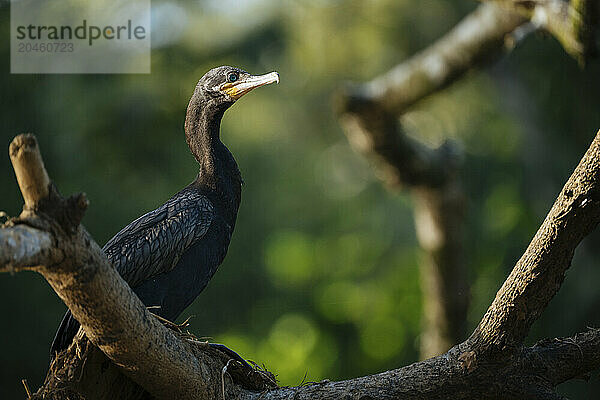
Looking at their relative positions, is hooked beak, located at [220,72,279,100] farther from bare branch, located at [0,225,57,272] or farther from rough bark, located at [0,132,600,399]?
bare branch, located at [0,225,57,272]

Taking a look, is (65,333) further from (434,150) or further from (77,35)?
(77,35)

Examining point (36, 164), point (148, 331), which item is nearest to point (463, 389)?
point (148, 331)

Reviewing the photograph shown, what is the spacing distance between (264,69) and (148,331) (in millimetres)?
10681

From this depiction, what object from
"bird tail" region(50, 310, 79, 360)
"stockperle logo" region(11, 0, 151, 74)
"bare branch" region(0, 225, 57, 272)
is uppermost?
"stockperle logo" region(11, 0, 151, 74)

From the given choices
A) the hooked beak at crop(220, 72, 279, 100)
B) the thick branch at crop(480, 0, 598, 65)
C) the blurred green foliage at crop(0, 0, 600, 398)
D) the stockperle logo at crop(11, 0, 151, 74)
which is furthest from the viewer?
the blurred green foliage at crop(0, 0, 600, 398)

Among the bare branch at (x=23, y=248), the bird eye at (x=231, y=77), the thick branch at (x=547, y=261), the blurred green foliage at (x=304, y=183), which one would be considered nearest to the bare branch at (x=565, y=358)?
the thick branch at (x=547, y=261)

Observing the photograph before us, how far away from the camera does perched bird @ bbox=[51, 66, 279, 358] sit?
142 inches

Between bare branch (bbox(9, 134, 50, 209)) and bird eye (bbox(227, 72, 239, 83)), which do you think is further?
bird eye (bbox(227, 72, 239, 83))

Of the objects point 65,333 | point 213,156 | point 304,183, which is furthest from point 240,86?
point 304,183

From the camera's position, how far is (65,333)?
340cm

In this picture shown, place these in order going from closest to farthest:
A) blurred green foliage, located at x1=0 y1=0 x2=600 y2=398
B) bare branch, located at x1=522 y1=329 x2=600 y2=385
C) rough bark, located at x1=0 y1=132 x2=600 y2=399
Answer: rough bark, located at x1=0 y1=132 x2=600 y2=399 < bare branch, located at x1=522 y1=329 x2=600 y2=385 < blurred green foliage, located at x1=0 y1=0 x2=600 y2=398

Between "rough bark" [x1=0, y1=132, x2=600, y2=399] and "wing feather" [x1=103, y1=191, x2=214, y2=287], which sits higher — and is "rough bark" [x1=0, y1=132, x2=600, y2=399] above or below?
below

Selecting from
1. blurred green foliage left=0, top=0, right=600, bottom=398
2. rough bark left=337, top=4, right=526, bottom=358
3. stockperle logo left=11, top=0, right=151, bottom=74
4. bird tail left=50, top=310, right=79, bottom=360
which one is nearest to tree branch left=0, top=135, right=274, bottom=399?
bird tail left=50, top=310, right=79, bottom=360

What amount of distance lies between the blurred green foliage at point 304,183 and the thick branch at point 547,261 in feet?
20.8
